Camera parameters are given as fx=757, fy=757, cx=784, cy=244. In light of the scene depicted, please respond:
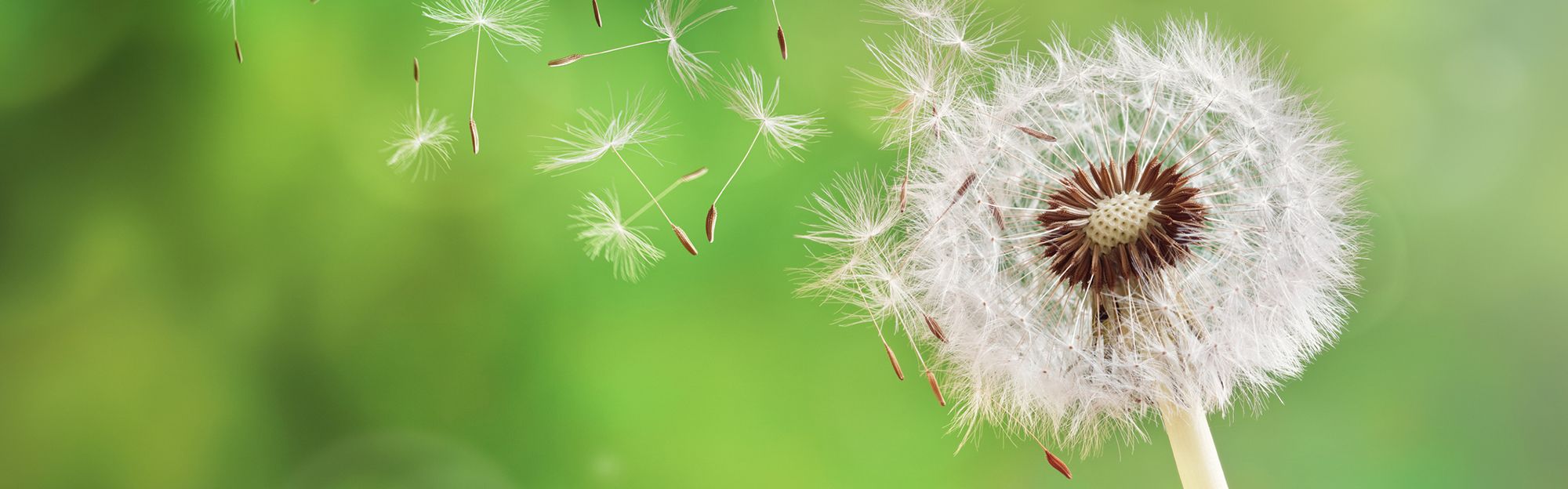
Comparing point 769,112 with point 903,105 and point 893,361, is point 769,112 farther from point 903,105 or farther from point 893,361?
point 893,361

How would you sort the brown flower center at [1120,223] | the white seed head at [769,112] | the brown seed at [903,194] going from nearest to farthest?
the brown flower center at [1120,223], the brown seed at [903,194], the white seed head at [769,112]

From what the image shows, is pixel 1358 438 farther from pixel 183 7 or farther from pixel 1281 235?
pixel 183 7

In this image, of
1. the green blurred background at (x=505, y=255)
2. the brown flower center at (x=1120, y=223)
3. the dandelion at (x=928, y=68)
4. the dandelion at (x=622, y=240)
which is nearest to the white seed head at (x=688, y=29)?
the green blurred background at (x=505, y=255)

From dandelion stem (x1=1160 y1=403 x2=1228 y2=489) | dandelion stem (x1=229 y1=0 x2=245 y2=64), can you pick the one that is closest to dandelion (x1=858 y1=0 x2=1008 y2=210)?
dandelion stem (x1=1160 y1=403 x2=1228 y2=489)

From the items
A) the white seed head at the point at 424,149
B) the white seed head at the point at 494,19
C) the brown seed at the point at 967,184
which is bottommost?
the brown seed at the point at 967,184

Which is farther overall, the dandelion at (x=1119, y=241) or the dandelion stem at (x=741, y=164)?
the dandelion stem at (x=741, y=164)

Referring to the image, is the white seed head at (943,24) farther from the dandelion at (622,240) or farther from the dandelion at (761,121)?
the dandelion at (622,240)

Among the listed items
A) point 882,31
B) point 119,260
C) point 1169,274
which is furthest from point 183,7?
point 1169,274

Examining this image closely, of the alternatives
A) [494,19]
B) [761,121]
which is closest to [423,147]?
[494,19]
